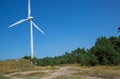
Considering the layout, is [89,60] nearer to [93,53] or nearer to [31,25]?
[93,53]

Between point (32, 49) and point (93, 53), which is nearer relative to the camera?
point (32, 49)

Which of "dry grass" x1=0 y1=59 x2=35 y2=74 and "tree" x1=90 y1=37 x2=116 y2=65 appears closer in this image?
"dry grass" x1=0 y1=59 x2=35 y2=74

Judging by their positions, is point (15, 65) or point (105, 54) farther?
point (105, 54)

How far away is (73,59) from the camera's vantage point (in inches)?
2790

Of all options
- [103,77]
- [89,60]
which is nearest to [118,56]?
[89,60]

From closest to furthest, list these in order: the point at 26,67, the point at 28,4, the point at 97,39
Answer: the point at 26,67
the point at 28,4
the point at 97,39

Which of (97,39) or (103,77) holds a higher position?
(97,39)

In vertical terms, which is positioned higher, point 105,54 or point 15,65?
point 105,54

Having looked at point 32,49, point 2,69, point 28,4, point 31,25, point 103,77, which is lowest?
point 103,77

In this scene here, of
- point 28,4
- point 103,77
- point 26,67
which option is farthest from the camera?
point 28,4

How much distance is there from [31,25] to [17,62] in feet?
23.2

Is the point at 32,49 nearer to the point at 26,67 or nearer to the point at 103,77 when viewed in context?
the point at 26,67

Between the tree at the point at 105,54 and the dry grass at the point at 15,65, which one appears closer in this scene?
the dry grass at the point at 15,65

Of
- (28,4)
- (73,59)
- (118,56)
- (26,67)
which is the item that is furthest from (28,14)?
(73,59)
